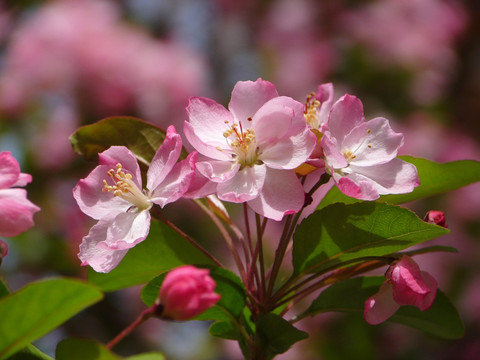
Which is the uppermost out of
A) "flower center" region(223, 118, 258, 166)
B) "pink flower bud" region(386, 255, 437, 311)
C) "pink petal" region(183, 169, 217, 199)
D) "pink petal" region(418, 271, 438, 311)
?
"flower center" region(223, 118, 258, 166)

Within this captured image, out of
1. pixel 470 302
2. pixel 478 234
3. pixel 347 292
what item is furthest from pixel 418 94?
pixel 347 292

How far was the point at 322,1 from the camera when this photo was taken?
13.5ft

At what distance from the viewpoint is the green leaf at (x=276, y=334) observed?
32.1 inches

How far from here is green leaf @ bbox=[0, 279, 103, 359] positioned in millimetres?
628

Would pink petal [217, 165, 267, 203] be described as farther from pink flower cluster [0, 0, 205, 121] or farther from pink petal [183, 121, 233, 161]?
pink flower cluster [0, 0, 205, 121]

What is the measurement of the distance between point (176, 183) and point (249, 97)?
0.17m

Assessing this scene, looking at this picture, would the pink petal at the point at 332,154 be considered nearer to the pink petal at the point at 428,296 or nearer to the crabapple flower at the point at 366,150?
the crabapple flower at the point at 366,150

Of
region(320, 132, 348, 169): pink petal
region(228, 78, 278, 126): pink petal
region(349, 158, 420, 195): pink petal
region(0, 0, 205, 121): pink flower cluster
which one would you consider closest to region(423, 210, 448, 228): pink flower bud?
region(349, 158, 420, 195): pink petal

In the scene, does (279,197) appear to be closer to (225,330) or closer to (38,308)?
(225,330)

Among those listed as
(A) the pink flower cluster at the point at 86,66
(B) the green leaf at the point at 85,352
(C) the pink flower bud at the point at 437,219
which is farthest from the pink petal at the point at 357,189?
(A) the pink flower cluster at the point at 86,66

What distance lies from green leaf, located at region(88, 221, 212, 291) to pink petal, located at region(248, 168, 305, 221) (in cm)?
15

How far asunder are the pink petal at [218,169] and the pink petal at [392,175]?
0.55 ft

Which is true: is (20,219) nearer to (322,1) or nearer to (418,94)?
(418,94)

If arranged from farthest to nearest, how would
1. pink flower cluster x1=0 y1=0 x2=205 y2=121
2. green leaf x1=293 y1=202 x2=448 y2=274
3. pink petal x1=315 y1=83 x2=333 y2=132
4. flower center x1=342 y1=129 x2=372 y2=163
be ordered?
1. pink flower cluster x1=0 y1=0 x2=205 y2=121
2. pink petal x1=315 y1=83 x2=333 y2=132
3. flower center x1=342 y1=129 x2=372 y2=163
4. green leaf x1=293 y1=202 x2=448 y2=274
